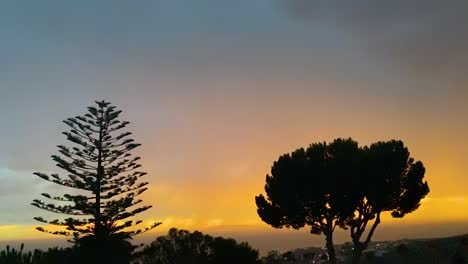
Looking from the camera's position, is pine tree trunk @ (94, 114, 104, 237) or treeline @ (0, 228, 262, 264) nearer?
treeline @ (0, 228, 262, 264)

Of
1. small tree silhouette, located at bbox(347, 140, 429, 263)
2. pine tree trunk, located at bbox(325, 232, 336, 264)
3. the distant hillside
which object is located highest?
small tree silhouette, located at bbox(347, 140, 429, 263)

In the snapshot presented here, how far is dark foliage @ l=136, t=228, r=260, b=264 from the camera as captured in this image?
19.2 metres

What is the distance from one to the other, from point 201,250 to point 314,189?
6.78 m

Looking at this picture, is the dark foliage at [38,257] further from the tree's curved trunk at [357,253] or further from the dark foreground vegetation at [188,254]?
the tree's curved trunk at [357,253]

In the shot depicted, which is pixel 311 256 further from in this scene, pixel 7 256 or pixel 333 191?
pixel 7 256

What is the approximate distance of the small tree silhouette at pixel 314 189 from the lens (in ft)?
77.5

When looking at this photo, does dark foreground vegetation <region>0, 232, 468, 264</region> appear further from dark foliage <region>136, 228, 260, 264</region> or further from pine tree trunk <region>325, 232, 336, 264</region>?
pine tree trunk <region>325, 232, 336, 264</region>

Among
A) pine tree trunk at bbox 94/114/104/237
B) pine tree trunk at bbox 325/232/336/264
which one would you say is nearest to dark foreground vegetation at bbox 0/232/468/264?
pine tree trunk at bbox 94/114/104/237

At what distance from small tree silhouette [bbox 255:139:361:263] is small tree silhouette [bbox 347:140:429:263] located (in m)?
0.52

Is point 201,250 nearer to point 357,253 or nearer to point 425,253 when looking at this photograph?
point 357,253

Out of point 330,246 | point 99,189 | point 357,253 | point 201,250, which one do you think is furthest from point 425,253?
point 99,189

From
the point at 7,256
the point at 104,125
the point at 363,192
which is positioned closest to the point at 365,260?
the point at 363,192

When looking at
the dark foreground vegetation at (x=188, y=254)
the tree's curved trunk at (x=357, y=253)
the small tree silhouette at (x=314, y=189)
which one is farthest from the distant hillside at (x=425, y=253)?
the small tree silhouette at (x=314, y=189)

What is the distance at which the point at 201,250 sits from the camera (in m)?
19.6
